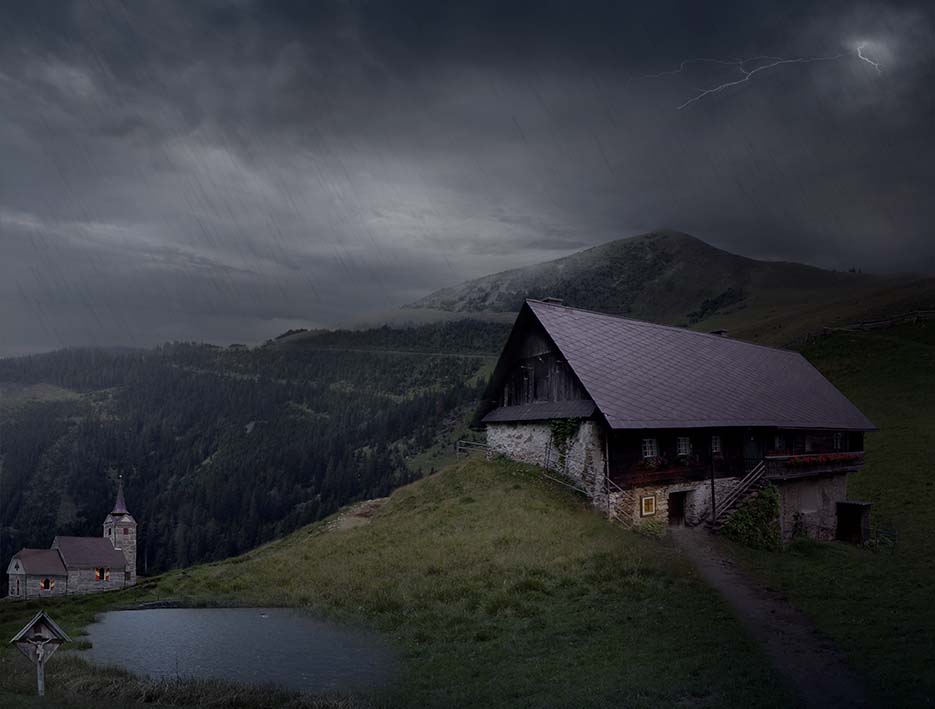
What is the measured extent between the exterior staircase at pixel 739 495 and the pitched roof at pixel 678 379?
2.56 meters

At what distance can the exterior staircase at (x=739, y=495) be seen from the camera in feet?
100

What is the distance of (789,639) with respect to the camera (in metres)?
15.1

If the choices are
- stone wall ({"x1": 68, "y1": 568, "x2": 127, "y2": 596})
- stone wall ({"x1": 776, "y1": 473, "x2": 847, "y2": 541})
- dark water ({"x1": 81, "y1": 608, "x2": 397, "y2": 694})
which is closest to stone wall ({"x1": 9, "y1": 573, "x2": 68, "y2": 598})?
stone wall ({"x1": 68, "y1": 568, "x2": 127, "y2": 596})

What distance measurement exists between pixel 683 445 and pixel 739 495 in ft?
11.5

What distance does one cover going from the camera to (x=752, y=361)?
142ft

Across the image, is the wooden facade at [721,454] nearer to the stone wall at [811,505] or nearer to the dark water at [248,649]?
the stone wall at [811,505]

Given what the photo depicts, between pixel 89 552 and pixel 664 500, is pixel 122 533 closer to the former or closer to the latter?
pixel 89 552

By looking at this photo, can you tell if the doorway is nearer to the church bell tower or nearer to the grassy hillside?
the grassy hillside

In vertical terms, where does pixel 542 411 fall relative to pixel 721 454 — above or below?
above

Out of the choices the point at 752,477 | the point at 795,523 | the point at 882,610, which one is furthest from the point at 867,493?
the point at 882,610

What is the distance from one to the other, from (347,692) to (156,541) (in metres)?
167

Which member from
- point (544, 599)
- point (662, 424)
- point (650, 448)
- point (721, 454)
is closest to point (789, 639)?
point (544, 599)

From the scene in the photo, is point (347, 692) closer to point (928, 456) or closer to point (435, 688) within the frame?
point (435, 688)

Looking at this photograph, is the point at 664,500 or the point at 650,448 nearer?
the point at 650,448
